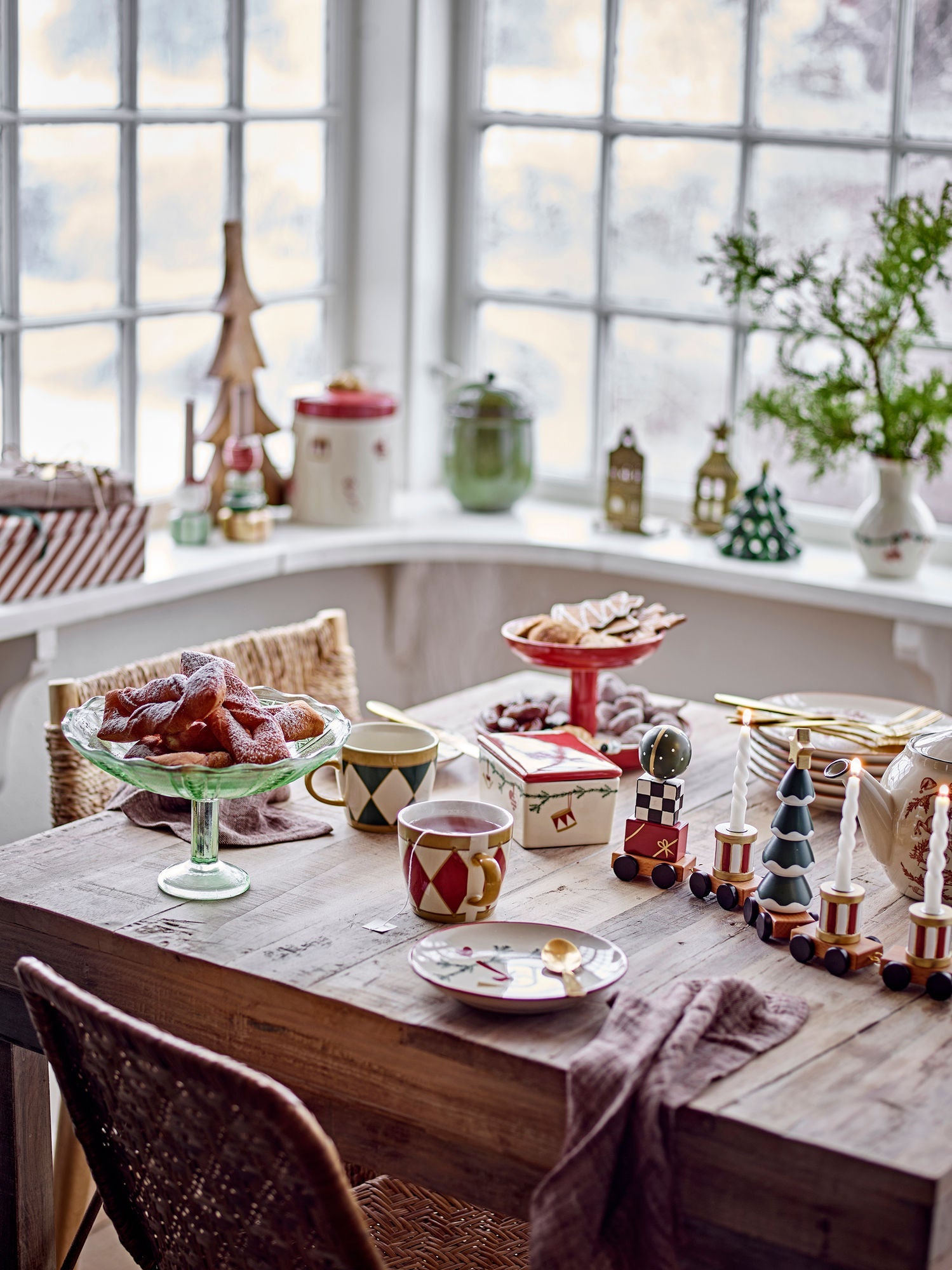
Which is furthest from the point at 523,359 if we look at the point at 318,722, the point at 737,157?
the point at 318,722

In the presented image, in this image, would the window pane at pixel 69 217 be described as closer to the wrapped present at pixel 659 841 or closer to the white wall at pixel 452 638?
the white wall at pixel 452 638

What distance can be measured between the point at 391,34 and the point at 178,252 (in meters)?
0.63

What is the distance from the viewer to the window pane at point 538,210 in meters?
3.21

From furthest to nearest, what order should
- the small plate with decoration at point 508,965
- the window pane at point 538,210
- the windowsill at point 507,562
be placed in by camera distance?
the window pane at point 538,210
the windowsill at point 507,562
the small plate with decoration at point 508,965

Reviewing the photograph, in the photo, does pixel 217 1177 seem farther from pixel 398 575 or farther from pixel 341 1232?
pixel 398 575

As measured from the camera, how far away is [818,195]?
295 centimetres

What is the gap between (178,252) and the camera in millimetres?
2992

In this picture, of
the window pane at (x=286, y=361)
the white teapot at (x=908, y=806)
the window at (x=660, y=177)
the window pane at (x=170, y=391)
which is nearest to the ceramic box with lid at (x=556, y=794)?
the white teapot at (x=908, y=806)

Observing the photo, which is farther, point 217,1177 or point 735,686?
point 735,686

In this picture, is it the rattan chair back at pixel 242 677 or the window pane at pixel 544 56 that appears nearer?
the rattan chair back at pixel 242 677

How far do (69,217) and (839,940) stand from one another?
1.93 metres

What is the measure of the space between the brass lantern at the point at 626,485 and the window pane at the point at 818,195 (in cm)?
45

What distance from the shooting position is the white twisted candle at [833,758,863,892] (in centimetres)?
141

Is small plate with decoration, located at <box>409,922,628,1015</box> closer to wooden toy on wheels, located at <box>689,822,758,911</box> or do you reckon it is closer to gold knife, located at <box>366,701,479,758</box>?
wooden toy on wheels, located at <box>689,822,758,911</box>
